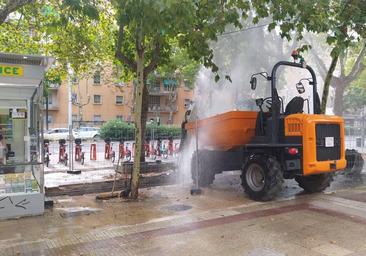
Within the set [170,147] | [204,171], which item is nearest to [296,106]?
[204,171]

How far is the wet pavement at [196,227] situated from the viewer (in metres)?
5.52

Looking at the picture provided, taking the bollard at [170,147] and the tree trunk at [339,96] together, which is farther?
the tree trunk at [339,96]

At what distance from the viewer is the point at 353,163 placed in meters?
11.8

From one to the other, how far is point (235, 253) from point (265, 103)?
16.2 ft

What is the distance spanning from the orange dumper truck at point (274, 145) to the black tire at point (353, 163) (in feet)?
8.51

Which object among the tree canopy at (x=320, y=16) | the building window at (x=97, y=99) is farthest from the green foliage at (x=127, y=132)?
the building window at (x=97, y=99)

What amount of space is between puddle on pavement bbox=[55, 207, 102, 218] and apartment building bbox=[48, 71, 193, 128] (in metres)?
36.9

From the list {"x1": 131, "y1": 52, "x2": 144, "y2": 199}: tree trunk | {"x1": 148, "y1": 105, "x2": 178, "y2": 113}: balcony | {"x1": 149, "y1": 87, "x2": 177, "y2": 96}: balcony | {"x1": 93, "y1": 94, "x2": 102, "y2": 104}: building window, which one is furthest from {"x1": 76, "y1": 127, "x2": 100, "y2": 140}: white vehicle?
{"x1": 149, "y1": 87, "x2": 177, "y2": 96}: balcony

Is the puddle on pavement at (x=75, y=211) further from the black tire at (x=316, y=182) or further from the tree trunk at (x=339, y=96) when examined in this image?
the tree trunk at (x=339, y=96)

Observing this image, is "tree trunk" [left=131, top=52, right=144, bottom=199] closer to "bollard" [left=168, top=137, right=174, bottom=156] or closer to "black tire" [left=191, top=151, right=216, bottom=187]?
"black tire" [left=191, top=151, right=216, bottom=187]

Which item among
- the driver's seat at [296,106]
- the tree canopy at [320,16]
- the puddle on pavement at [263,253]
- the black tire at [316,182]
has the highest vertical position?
the tree canopy at [320,16]

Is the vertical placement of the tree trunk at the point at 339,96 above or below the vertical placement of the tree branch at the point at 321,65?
below

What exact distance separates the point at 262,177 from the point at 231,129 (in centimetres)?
143

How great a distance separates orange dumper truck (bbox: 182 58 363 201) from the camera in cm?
837
